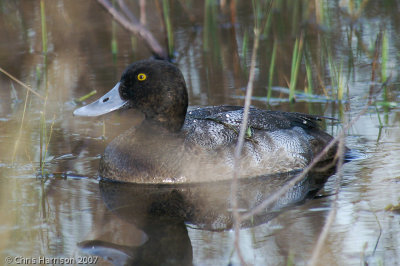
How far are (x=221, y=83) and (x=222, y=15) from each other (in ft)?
13.0

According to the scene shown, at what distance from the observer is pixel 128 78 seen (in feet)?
20.6

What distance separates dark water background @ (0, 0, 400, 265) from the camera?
4531 millimetres

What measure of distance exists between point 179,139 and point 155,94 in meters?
0.47

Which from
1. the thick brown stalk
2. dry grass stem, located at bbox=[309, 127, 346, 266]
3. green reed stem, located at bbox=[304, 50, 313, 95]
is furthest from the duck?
the thick brown stalk

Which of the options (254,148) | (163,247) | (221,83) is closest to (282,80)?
(221,83)

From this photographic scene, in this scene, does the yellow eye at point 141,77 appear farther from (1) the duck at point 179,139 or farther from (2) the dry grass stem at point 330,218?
(2) the dry grass stem at point 330,218

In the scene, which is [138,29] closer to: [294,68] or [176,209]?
[294,68]

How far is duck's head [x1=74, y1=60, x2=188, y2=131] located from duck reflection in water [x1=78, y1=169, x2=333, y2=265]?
660mm

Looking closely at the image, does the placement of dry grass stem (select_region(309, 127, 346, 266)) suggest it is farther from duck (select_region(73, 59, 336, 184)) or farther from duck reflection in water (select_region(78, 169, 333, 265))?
A: duck (select_region(73, 59, 336, 184))

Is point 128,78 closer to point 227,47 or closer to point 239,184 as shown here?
point 239,184

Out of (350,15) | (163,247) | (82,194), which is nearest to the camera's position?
(163,247)

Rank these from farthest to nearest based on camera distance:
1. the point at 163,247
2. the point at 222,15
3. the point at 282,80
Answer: the point at 222,15, the point at 282,80, the point at 163,247

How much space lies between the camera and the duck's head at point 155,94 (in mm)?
6176

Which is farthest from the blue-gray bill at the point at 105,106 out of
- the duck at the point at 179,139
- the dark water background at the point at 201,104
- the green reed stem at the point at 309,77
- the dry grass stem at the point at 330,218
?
the dry grass stem at the point at 330,218
